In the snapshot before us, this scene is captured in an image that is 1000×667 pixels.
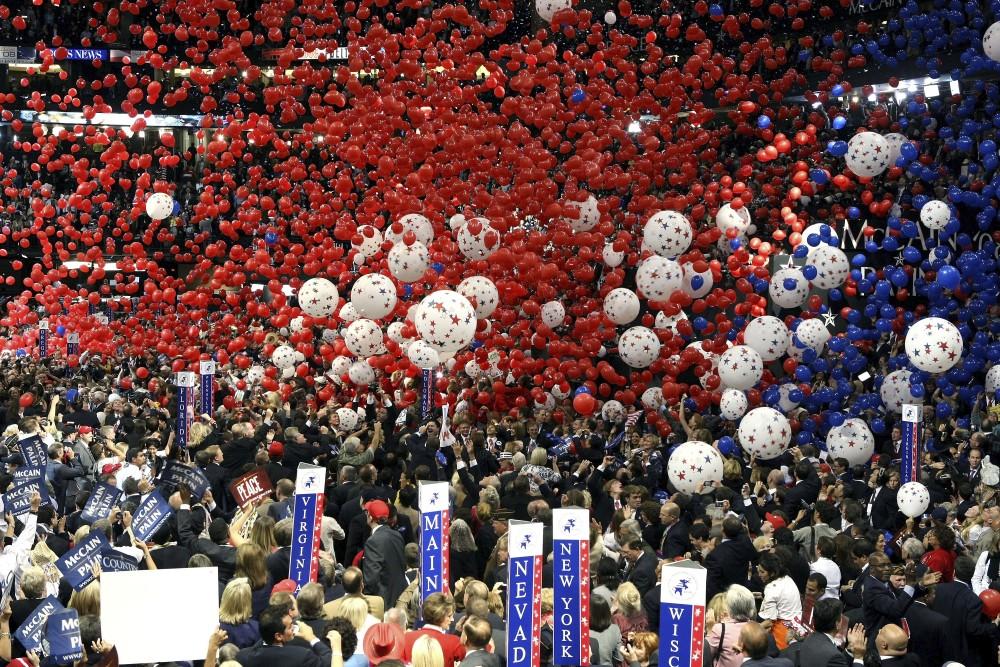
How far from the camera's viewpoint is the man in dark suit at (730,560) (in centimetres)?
832

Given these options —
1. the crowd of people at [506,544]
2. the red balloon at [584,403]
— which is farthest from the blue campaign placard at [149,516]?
the red balloon at [584,403]

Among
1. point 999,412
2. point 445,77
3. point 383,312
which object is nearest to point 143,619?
point 383,312

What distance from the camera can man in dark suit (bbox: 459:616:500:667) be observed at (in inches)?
237

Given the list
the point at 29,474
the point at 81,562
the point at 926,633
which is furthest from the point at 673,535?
the point at 29,474

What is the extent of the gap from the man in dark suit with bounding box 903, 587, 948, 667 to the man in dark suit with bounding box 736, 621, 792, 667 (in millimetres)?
1507

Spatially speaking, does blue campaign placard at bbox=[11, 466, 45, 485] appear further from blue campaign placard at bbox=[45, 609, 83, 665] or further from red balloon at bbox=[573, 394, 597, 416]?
red balloon at bbox=[573, 394, 597, 416]

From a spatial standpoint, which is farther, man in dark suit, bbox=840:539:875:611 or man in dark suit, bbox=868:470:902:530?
man in dark suit, bbox=868:470:902:530

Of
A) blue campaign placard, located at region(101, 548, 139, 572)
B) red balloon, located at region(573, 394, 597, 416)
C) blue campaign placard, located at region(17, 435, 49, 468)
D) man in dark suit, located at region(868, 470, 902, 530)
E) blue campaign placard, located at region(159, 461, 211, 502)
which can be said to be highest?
red balloon, located at region(573, 394, 597, 416)

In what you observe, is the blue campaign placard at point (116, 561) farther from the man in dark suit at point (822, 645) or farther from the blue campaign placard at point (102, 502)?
the man in dark suit at point (822, 645)

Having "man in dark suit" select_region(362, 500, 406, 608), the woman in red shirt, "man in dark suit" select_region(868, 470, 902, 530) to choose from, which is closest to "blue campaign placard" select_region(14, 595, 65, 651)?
"man in dark suit" select_region(362, 500, 406, 608)

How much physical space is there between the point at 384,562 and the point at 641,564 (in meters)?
1.75

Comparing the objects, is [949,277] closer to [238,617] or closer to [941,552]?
[941,552]

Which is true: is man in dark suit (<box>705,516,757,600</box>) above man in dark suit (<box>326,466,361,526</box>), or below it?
below

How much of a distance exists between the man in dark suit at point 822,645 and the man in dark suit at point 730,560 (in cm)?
152
